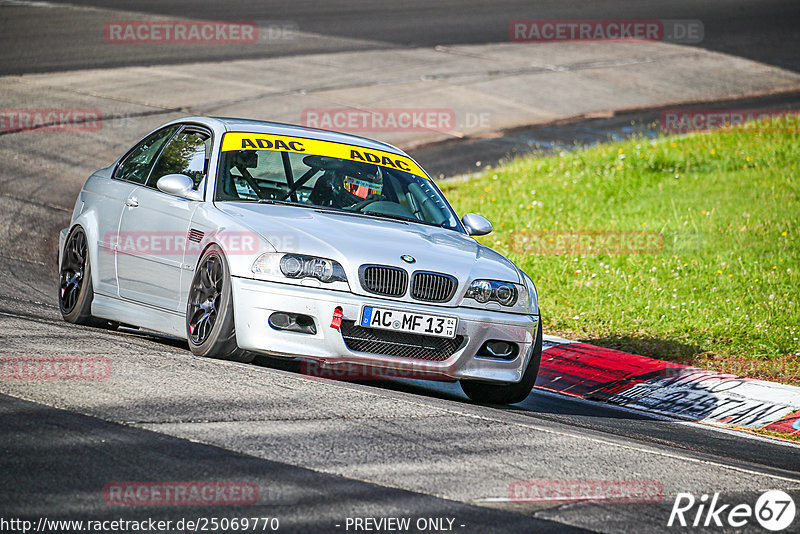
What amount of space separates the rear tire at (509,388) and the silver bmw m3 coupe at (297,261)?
0.01 metres

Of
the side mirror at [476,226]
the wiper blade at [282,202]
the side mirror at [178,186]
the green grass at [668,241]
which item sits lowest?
the green grass at [668,241]

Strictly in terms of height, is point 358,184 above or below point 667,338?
above

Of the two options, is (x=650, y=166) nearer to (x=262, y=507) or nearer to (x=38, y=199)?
(x=38, y=199)

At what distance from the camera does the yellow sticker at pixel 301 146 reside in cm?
794

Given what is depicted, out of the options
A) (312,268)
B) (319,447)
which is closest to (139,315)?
(312,268)

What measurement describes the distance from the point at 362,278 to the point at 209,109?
43.5 feet

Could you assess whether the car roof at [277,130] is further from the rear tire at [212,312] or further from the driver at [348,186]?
the rear tire at [212,312]

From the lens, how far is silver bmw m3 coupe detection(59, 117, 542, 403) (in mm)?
6719

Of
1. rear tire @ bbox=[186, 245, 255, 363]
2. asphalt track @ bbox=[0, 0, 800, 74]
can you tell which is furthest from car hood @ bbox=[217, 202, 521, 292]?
asphalt track @ bbox=[0, 0, 800, 74]

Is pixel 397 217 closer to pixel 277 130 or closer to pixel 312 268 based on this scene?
pixel 277 130

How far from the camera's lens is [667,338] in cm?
1039

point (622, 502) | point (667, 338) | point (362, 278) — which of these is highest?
point (362, 278)

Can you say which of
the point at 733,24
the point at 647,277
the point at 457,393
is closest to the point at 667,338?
the point at 647,277

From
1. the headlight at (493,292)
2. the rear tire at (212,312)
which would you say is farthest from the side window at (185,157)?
the headlight at (493,292)
